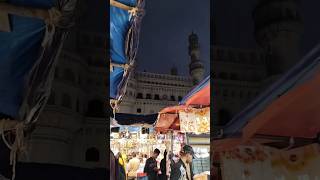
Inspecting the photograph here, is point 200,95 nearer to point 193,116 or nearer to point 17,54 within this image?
point 193,116

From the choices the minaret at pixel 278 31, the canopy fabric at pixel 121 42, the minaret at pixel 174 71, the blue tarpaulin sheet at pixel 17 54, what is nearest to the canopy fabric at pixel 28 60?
the blue tarpaulin sheet at pixel 17 54

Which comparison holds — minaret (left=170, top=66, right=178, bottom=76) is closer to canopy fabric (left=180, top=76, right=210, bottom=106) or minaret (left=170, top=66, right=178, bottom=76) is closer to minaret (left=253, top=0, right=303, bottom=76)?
canopy fabric (left=180, top=76, right=210, bottom=106)

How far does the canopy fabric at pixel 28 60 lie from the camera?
1967 mm

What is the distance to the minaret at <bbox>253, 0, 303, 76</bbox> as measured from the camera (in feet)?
6.38

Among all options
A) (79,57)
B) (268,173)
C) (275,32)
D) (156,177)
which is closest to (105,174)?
(79,57)

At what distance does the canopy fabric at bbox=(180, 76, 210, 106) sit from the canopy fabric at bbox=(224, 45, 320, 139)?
240cm

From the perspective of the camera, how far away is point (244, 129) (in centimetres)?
205

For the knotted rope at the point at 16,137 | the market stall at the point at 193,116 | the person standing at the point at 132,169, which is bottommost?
the person standing at the point at 132,169

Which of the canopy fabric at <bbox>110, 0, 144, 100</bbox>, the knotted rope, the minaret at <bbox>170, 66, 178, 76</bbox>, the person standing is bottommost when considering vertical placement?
the person standing

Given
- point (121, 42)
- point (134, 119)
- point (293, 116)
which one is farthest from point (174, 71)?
point (293, 116)

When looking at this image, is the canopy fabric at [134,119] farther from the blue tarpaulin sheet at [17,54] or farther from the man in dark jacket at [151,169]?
the blue tarpaulin sheet at [17,54]

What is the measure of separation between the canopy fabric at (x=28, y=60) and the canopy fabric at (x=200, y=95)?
2551 mm

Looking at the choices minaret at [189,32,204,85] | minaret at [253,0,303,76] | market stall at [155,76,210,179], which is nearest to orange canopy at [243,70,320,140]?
minaret at [253,0,303,76]

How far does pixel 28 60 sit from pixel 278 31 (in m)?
1.18
